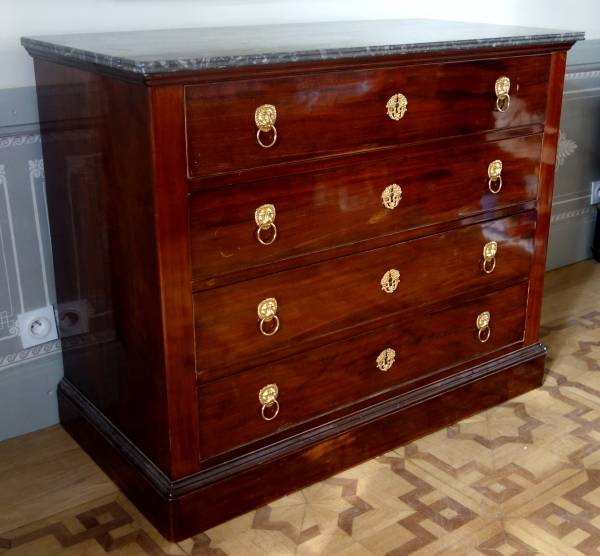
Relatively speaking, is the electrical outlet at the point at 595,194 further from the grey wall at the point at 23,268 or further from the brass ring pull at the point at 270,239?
the grey wall at the point at 23,268

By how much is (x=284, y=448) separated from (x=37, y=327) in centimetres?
76

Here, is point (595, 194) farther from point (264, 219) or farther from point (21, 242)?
point (21, 242)

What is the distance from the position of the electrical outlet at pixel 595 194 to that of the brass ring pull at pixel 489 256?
4.98ft

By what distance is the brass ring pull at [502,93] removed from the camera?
6.49 feet

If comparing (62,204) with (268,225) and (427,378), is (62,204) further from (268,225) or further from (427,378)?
(427,378)

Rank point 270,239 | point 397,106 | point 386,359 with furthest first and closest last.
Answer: point 386,359 → point 397,106 → point 270,239

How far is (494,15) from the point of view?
2.87 metres

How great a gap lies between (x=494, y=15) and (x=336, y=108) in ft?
4.66

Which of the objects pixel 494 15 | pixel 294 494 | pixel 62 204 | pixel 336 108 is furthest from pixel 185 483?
pixel 494 15

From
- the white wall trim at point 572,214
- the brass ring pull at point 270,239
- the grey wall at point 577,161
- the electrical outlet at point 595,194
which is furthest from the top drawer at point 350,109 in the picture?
the electrical outlet at point 595,194

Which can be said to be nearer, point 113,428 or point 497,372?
point 113,428

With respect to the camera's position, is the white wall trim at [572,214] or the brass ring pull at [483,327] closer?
the brass ring pull at [483,327]

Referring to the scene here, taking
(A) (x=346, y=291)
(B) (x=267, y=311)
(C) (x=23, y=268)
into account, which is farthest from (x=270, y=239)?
(C) (x=23, y=268)

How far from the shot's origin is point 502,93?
1993 mm
